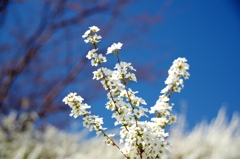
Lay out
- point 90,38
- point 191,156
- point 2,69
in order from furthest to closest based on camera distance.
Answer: point 2,69
point 191,156
point 90,38

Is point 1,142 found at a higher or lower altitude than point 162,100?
higher

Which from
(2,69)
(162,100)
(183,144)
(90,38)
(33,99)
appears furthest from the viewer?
(33,99)

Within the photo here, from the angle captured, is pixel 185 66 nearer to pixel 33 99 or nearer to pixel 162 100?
pixel 162 100

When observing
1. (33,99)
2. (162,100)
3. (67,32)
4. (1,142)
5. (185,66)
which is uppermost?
(67,32)

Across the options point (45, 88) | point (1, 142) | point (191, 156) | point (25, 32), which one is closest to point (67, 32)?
point (25, 32)

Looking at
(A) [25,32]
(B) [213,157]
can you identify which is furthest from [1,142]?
(A) [25,32]

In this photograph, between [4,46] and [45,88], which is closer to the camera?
[4,46]
